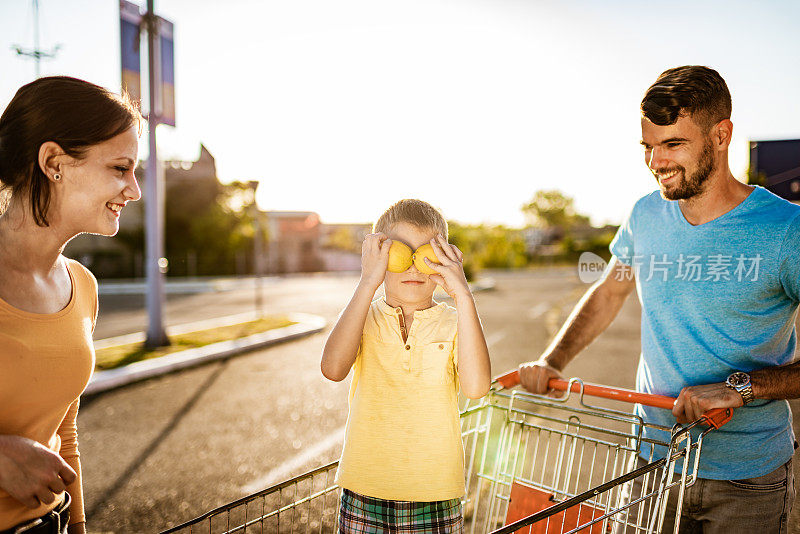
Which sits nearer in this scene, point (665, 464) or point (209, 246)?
point (665, 464)

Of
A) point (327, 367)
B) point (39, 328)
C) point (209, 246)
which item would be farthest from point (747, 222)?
point (209, 246)

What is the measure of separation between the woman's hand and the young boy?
30.7 inches

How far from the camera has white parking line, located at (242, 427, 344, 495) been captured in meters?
4.70

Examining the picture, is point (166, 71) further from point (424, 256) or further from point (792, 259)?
point (792, 259)

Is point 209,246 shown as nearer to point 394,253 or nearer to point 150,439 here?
point 150,439

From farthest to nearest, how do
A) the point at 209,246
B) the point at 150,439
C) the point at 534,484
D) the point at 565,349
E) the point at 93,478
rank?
the point at 209,246 < the point at 150,439 < the point at 93,478 < the point at 565,349 < the point at 534,484

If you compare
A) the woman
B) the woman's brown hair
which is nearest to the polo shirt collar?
the woman

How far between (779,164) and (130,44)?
372 inches

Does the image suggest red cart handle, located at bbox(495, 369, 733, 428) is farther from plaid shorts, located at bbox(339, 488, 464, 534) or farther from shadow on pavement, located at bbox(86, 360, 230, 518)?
shadow on pavement, located at bbox(86, 360, 230, 518)

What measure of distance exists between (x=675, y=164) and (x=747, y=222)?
336 millimetres

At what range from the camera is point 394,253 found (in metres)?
1.91

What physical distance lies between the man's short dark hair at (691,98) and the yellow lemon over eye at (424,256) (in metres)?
1.13

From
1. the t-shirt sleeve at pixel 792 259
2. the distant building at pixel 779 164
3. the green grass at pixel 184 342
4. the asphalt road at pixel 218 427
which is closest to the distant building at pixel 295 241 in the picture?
the green grass at pixel 184 342

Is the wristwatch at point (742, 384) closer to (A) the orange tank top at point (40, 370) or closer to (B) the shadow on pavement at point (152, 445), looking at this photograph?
(A) the orange tank top at point (40, 370)
